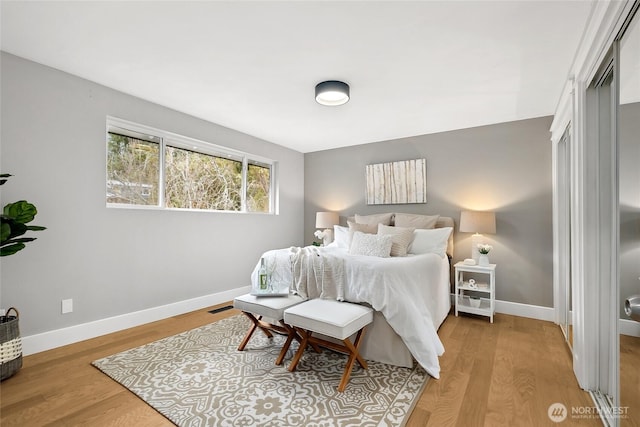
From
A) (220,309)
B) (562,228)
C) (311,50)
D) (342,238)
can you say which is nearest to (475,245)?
(562,228)

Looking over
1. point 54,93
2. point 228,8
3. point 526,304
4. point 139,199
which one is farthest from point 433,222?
point 54,93

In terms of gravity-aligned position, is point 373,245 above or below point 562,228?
below

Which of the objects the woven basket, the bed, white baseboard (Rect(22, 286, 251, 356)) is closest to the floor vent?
white baseboard (Rect(22, 286, 251, 356))

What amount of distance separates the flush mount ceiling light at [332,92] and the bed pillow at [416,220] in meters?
1.95

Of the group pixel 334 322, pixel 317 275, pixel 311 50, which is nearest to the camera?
pixel 334 322

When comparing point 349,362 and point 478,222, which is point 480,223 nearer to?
point 478,222

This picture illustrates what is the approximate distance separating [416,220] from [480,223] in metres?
0.78

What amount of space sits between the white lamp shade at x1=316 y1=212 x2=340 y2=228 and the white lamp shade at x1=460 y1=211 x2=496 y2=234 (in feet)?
6.37

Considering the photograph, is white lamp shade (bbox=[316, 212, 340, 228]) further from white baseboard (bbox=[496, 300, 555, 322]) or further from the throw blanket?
white baseboard (bbox=[496, 300, 555, 322])

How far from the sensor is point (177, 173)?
3693 mm

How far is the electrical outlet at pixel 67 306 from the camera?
2.65 m

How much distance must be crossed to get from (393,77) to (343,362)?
245 centimetres

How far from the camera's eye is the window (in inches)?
124

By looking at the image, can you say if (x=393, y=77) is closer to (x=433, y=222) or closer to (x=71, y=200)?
(x=433, y=222)
